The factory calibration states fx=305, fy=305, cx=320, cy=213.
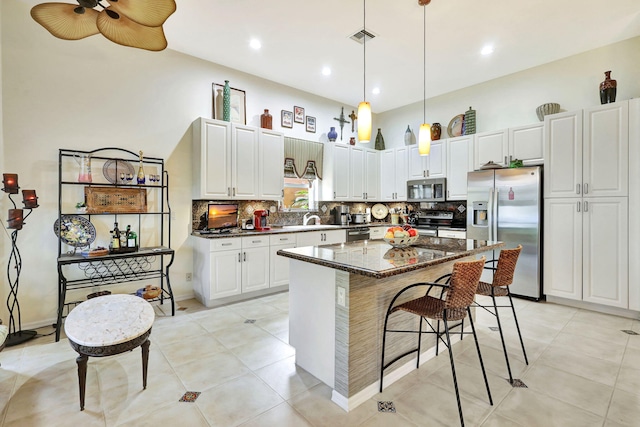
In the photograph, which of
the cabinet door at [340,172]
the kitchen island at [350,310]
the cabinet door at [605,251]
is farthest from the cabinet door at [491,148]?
the kitchen island at [350,310]

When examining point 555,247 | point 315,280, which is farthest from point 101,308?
point 555,247

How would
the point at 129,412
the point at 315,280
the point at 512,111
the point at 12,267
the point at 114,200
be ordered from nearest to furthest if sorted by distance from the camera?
the point at 129,412
the point at 315,280
the point at 12,267
the point at 114,200
the point at 512,111

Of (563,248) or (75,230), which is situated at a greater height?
(75,230)

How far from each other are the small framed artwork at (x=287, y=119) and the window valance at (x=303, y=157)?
0.92 feet

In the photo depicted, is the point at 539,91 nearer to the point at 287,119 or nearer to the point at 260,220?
the point at 287,119

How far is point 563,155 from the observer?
3891mm

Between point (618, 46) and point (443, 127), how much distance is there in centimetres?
239

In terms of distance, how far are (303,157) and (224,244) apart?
219 centimetres

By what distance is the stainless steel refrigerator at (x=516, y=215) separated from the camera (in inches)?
160

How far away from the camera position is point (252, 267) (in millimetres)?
4176

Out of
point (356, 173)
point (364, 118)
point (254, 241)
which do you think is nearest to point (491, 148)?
point (356, 173)

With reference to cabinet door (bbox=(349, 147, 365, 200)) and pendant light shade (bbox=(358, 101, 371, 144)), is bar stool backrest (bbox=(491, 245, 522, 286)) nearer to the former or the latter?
pendant light shade (bbox=(358, 101, 371, 144))

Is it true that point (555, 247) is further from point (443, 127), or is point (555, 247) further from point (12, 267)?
point (12, 267)

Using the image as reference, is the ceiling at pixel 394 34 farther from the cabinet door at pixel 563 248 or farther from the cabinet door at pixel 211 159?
the cabinet door at pixel 563 248
